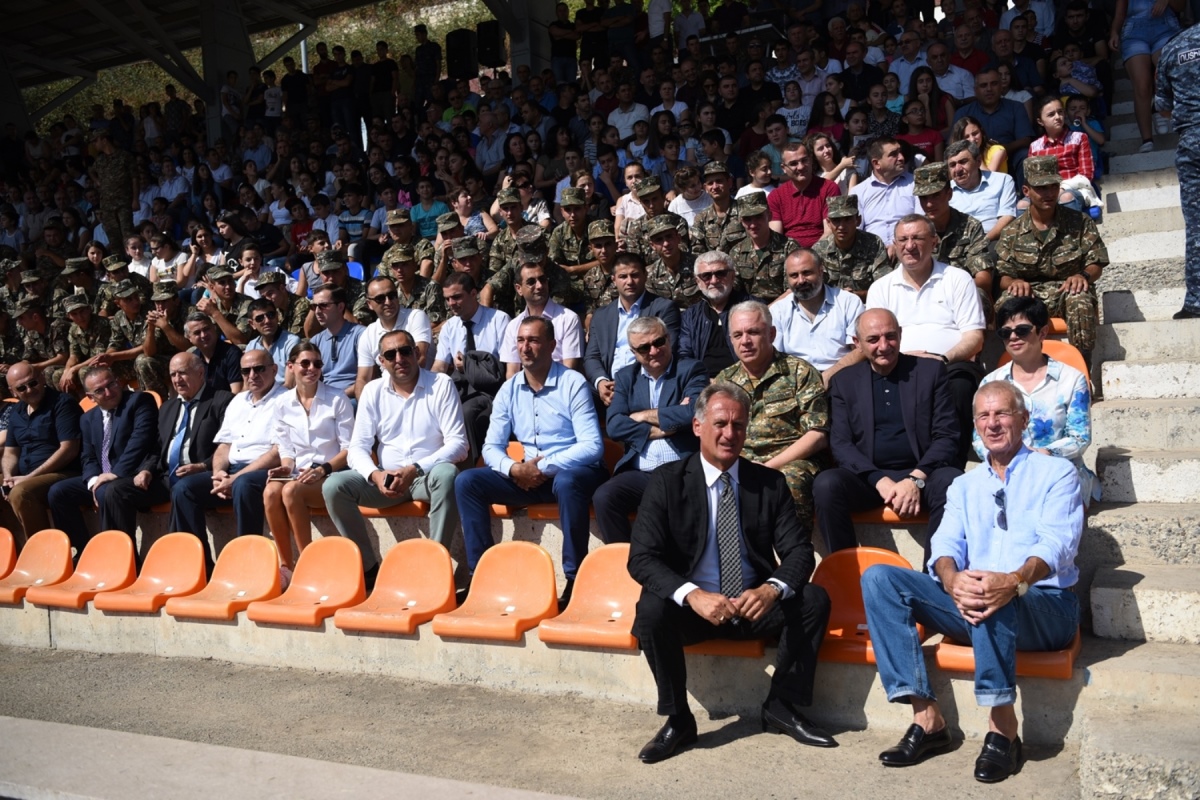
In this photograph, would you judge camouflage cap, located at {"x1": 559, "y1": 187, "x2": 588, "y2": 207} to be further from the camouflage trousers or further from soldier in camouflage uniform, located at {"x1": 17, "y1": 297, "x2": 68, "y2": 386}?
soldier in camouflage uniform, located at {"x1": 17, "y1": 297, "x2": 68, "y2": 386}

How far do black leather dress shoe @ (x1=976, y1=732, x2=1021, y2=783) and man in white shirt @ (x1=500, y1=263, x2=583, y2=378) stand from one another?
370 cm

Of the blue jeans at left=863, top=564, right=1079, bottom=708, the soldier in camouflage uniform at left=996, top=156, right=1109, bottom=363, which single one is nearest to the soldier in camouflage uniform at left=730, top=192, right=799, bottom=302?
the soldier in camouflage uniform at left=996, top=156, right=1109, bottom=363

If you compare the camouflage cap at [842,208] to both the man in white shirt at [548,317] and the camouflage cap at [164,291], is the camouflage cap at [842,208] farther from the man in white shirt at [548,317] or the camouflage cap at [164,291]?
the camouflage cap at [164,291]

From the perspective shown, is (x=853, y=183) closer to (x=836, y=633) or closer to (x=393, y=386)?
(x=393, y=386)

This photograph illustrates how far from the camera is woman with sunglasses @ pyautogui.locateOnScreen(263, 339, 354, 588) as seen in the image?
19.7ft

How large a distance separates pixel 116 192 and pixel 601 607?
11818mm

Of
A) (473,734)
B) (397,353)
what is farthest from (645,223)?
(473,734)

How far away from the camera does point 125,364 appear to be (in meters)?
9.45

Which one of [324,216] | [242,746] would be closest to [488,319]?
[242,746]

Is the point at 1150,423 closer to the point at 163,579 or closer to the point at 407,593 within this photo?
the point at 407,593

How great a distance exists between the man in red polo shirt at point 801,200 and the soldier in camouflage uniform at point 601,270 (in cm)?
109

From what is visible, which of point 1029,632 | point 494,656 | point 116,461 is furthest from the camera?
point 116,461

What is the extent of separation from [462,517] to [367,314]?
3297 mm

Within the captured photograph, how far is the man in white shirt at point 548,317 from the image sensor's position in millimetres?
6711
